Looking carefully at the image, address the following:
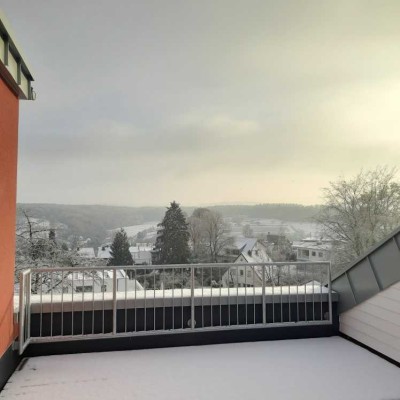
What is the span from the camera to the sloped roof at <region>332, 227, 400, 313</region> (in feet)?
10.4

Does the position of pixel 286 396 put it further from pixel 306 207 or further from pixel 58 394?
pixel 306 207

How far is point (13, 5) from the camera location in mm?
5125

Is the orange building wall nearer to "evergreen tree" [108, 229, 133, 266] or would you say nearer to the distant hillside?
"evergreen tree" [108, 229, 133, 266]

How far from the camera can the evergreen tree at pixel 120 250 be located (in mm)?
7143

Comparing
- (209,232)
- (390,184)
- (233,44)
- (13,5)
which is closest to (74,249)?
(209,232)

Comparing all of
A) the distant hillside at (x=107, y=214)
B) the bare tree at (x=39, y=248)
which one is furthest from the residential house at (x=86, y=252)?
the distant hillside at (x=107, y=214)

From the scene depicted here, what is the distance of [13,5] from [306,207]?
8.38m

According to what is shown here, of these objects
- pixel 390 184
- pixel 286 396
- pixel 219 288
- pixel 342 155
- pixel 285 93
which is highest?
pixel 285 93

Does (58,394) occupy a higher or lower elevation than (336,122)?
lower

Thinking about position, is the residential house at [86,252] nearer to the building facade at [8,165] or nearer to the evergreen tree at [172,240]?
the evergreen tree at [172,240]

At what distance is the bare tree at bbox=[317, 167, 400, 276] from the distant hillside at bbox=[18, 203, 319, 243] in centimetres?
232

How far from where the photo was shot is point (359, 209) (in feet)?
36.7

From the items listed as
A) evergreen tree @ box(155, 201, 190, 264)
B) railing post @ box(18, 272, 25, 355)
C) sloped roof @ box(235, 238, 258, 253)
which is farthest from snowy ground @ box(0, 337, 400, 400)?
evergreen tree @ box(155, 201, 190, 264)

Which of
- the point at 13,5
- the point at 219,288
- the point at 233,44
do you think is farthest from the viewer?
the point at 233,44
